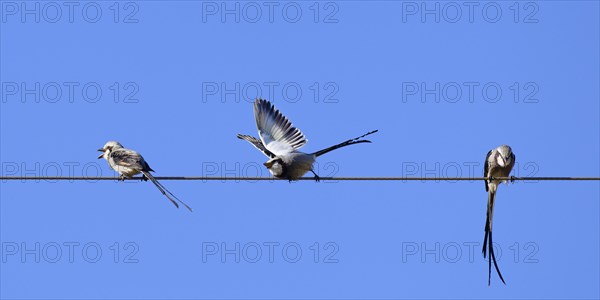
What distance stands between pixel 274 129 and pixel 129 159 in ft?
5.42

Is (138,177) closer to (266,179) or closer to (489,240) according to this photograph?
(266,179)

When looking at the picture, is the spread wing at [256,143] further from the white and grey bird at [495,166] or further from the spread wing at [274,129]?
the white and grey bird at [495,166]

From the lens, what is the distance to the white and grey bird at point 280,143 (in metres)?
10.2

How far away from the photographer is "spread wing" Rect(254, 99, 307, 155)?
1125 cm

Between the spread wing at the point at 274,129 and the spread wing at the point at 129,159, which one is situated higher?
the spread wing at the point at 274,129

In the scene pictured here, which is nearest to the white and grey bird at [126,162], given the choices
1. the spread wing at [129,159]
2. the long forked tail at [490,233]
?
the spread wing at [129,159]

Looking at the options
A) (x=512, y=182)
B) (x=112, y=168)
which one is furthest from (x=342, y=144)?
(x=112, y=168)

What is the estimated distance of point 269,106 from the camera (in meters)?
11.7

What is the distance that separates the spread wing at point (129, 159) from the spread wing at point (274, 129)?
1.31 m

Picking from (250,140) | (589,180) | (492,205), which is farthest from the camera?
(250,140)

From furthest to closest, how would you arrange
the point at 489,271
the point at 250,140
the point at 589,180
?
the point at 250,140
the point at 489,271
the point at 589,180

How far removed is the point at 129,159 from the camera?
1061 centimetres

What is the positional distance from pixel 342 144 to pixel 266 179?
83.4 inches

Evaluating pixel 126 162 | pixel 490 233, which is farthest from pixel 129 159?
pixel 490 233
